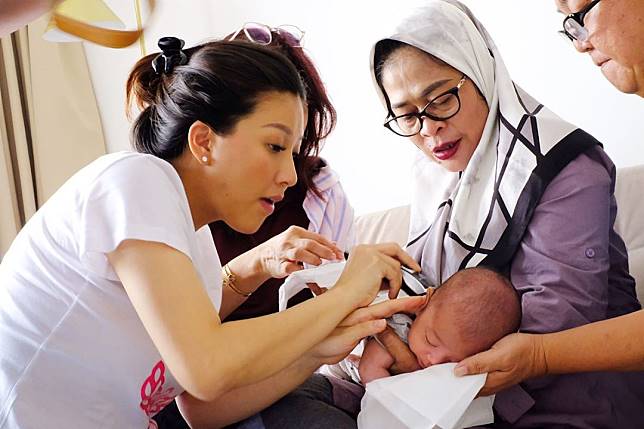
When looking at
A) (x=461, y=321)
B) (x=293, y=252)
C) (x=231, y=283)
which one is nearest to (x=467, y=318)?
(x=461, y=321)

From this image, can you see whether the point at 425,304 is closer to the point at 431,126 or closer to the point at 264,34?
the point at 431,126

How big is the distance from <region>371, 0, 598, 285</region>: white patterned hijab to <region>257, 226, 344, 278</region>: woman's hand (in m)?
0.27

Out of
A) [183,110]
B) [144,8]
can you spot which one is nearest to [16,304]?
[183,110]

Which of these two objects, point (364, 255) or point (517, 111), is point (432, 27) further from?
point (364, 255)

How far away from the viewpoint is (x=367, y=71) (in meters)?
2.94

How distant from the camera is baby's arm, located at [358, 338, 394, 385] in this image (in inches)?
57.2

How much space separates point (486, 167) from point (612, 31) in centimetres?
48

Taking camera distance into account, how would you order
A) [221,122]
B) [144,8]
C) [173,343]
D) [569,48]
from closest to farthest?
[144,8] < [173,343] < [221,122] < [569,48]

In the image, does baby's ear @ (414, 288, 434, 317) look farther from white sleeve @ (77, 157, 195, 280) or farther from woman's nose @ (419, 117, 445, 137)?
white sleeve @ (77, 157, 195, 280)

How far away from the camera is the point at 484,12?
2416 mm

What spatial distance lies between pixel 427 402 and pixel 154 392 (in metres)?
0.49

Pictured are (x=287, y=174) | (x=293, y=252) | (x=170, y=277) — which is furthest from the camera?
(x=293, y=252)

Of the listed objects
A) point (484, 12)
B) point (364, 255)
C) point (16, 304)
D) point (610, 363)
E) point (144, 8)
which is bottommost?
point (610, 363)

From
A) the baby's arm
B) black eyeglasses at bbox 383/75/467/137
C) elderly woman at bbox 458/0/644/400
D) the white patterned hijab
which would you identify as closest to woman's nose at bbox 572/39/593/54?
elderly woman at bbox 458/0/644/400
